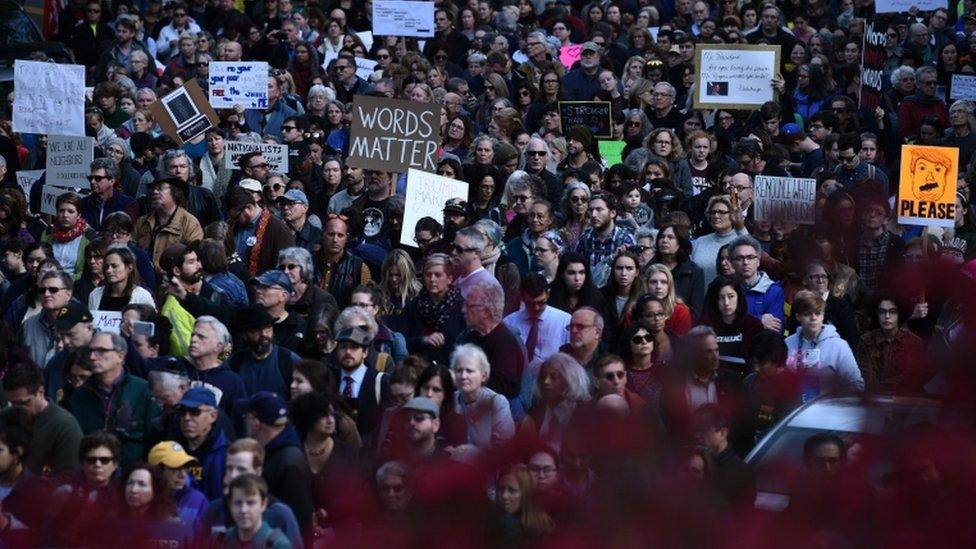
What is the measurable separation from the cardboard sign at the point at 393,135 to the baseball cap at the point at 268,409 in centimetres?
618

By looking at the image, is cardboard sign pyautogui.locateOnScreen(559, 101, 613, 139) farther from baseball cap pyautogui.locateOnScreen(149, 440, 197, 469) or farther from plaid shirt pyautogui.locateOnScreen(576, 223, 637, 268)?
baseball cap pyautogui.locateOnScreen(149, 440, 197, 469)

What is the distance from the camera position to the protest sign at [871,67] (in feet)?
56.0

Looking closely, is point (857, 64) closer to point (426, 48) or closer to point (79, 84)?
point (426, 48)

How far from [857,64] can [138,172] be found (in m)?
7.73

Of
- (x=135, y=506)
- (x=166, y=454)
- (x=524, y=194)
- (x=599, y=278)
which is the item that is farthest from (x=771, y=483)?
(x=524, y=194)

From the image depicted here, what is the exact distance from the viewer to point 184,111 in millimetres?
15320

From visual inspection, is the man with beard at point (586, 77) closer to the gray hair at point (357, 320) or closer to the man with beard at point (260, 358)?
the gray hair at point (357, 320)

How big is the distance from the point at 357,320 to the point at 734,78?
29.0 ft

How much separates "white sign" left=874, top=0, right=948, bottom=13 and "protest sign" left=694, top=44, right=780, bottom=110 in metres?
3.57

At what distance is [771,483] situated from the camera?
254cm

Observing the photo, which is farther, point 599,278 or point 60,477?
point 599,278

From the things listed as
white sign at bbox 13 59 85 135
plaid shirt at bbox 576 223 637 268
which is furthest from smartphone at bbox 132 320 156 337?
white sign at bbox 13 59 85 135

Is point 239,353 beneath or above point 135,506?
beneath

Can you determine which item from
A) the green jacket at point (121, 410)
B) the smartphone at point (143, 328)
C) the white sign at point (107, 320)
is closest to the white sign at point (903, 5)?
the white sign at point (107, 320)
